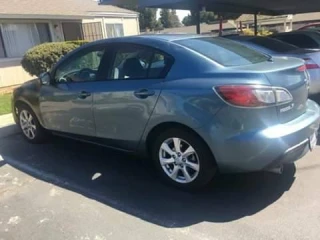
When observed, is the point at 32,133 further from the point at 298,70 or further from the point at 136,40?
the point at 298,70

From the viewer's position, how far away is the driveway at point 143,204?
300 cm

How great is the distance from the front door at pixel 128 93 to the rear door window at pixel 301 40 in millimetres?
4644

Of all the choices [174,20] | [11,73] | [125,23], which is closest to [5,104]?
[11,73]

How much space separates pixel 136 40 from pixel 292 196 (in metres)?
2.29

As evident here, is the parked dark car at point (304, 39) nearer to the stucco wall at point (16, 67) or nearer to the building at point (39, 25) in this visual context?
the stucco wall at point (16, 67)

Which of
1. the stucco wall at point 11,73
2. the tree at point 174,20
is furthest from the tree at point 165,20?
the stucco wall at point 11,73

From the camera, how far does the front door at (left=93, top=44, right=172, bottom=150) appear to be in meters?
3.65

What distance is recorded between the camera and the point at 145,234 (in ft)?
9.75

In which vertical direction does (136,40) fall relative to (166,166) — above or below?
above

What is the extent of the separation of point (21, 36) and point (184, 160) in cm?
1206

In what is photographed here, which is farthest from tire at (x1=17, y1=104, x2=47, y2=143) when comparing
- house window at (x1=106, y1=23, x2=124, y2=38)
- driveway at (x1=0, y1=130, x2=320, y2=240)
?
house window at (x1=106, y1=23, x2=124, y2=38)

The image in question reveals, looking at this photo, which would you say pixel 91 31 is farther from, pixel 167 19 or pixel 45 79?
pixel 167 19

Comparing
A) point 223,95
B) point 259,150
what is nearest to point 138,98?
point 223,95

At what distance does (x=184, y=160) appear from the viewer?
3.56 meters
